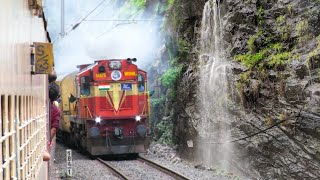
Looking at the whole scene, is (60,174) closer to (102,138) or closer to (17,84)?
(102,138)

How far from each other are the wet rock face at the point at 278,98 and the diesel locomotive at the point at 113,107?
383cm

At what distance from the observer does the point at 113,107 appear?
48.4 feet

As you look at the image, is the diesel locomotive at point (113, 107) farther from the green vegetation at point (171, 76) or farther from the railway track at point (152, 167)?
the green vegetation at point (171, 76)

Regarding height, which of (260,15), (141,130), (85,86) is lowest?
(141,130)

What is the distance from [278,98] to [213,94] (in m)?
3.11

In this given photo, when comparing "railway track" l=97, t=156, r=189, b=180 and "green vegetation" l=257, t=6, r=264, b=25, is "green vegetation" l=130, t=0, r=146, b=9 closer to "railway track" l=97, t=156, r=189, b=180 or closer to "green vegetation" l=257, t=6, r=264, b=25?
"railway track" l=97, t=156, r=189, b=180

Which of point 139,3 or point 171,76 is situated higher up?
point 139,3

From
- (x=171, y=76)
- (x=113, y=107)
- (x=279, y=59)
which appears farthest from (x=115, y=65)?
(x=279, y=59)

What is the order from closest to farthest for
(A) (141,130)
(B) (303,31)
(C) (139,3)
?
(B) (303,31), (A) (141,130), (C) (139,3)

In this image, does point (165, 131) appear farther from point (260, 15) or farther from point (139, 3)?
point (139, 3)

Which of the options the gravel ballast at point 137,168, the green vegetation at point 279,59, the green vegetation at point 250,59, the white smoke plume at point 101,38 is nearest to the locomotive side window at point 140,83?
the gravel ballast at point 137,168

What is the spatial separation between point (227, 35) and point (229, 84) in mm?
1570

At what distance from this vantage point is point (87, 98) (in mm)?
14789

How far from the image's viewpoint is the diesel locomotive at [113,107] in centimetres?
1455
